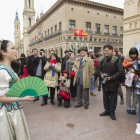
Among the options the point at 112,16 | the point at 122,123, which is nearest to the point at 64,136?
the point at 122,123

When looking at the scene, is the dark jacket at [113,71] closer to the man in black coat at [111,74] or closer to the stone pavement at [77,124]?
the man in black coat at [111,74]

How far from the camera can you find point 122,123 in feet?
11.4

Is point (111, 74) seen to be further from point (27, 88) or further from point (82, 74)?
point (27, 88)

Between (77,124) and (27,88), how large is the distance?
2.23 metres

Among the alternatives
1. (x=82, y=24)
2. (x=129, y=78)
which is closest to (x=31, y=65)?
(x=129, y=78)

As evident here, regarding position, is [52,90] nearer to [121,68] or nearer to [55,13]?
[121,68]

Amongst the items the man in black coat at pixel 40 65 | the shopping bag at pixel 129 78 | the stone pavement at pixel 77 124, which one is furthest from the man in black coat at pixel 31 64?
the shopping bag at pixel 129 78

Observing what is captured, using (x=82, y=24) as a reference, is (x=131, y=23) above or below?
below

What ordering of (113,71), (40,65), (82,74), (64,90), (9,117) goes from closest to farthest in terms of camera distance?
1. (9,117)
2. (113,71)
3. (82,74)
4. (64,90)
5. (40,65)

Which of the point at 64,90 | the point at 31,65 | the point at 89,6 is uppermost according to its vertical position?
the point at 89,6

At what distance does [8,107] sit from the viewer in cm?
170

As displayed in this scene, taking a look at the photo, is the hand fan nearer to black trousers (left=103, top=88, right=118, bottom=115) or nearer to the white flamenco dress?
the white flamenco dress

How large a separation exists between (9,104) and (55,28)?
3348 centimetres

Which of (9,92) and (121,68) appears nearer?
(9,92)
